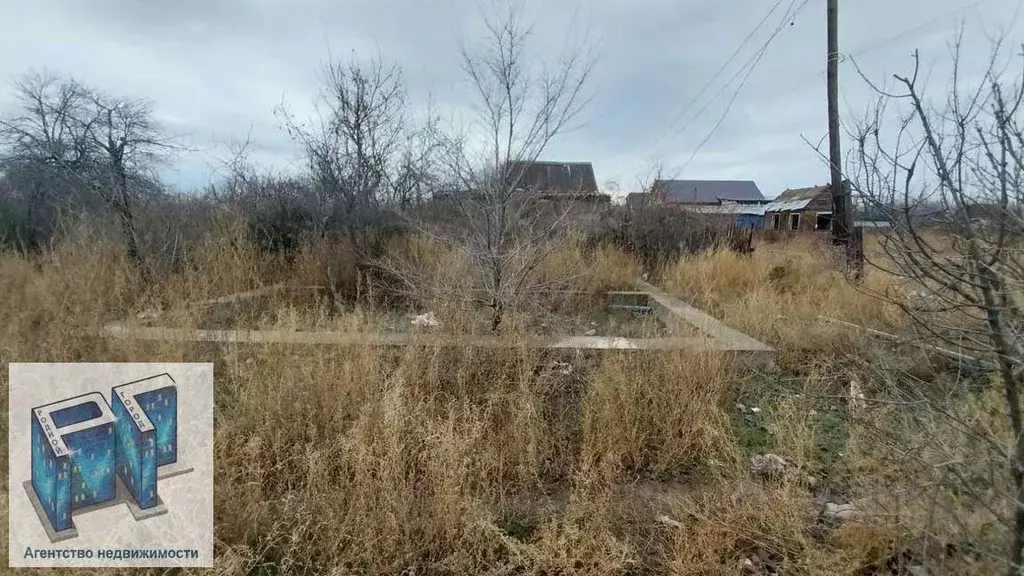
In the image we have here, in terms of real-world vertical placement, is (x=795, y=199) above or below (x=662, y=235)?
above

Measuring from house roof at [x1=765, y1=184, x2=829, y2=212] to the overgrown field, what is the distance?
117 ft

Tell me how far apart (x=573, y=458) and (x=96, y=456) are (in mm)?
2057

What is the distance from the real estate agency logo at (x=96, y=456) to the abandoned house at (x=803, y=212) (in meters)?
31.4

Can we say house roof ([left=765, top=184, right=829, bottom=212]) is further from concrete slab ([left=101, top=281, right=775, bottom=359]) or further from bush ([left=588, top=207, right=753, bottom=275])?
concrete slab ([left=101, top=281, right=775, bottom=359])

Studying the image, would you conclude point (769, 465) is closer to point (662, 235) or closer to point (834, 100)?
point (662, 235)

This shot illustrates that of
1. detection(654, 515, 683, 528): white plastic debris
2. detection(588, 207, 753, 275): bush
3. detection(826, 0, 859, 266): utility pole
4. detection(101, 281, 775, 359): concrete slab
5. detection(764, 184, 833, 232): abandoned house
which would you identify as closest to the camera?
detection(654, 515, 683, 528): white plastic debris

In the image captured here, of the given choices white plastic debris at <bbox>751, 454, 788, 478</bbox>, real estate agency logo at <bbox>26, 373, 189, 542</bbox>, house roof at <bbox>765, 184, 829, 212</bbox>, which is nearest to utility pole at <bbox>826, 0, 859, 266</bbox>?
white plastic debris at <bbox>751, 454, 788, 478</bbox>

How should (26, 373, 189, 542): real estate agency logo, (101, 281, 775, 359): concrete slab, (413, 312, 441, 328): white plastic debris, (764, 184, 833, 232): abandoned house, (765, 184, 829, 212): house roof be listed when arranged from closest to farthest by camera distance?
(26, 373, 189, 542): real estate agency logo
(101, 281, 775, 359): concrete slab
(413, 312, 441, 328): white plastic debris
(764, 184, 833, 232): abandoned house
(765, 184, 829, 212): house roof

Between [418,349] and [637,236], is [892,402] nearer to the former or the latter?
[418,349]

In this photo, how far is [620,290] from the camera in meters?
6.63

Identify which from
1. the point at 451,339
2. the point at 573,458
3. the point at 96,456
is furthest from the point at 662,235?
the point at 96,456

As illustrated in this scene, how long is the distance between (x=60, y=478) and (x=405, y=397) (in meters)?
1.40

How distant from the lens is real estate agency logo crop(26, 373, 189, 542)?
1.75m

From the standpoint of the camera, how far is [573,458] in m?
2.37
